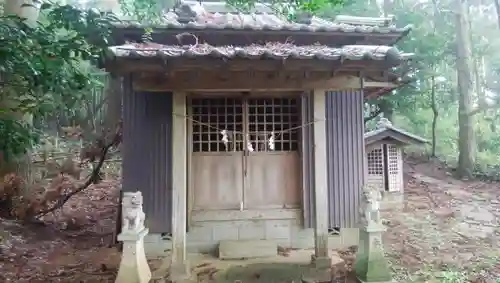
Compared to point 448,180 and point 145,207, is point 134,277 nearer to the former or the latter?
point 145,207

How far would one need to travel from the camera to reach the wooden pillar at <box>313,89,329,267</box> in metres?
6.20

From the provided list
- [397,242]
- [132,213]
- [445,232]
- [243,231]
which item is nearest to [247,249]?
[243,231]

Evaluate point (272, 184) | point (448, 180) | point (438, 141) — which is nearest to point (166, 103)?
point (272, 184)

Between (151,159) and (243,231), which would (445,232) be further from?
(151,159)

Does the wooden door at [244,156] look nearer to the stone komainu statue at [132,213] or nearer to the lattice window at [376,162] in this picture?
the stone komainu statue at [132,213]

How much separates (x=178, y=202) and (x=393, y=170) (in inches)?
306

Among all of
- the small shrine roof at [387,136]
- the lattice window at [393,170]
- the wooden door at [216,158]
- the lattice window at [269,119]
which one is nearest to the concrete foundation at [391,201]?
the lattice window at [393,170]

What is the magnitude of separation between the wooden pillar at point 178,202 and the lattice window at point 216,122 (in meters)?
1.20

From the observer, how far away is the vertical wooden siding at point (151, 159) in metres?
7.25

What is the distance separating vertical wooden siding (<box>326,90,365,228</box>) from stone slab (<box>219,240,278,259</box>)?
1.27 meters

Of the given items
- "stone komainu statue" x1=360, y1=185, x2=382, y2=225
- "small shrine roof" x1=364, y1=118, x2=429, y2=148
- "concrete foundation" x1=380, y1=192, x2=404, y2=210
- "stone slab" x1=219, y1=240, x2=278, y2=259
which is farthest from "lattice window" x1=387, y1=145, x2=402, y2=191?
"stone komainu statue" x1=360, y1=185, x2=382, y2=225

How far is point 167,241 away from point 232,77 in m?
3.28

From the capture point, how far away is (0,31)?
14.2 feet

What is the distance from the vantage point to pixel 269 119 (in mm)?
7383
